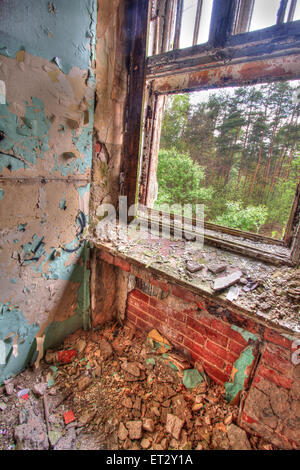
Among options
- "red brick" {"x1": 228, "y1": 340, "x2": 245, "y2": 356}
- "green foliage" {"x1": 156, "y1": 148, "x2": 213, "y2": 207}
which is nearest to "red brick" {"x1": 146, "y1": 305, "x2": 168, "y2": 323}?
"red brick" {"x1": 228, "y1": 340, "x2": 245, "y2": 356}

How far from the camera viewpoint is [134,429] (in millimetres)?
1286

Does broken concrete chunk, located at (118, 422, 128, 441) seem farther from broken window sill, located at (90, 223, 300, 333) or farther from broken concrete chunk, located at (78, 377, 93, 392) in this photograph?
broken window sill, located at (90, 223, 300, 333)

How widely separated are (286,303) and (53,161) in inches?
62.0

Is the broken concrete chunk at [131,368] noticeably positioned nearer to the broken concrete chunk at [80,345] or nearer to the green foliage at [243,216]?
the broken concrete chunk at [80,345]

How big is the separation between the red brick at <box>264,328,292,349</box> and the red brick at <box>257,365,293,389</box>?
0.24 metres

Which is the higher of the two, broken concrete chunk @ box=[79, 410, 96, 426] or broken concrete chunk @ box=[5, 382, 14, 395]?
broken concrete chunk @ box=[5, 382, 14, 395]

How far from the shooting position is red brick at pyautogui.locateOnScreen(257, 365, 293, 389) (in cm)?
105

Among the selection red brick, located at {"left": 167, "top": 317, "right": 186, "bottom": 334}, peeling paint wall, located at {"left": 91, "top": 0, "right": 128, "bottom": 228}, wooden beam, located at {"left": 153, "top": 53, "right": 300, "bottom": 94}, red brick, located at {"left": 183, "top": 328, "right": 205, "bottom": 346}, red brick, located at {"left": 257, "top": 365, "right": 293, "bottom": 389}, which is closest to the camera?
red brick, located at {"left": 257, "top": 365, "right": 293, "bottom": 389}

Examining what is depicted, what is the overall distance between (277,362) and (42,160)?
68.5 inches

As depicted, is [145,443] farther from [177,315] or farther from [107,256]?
[107,256]

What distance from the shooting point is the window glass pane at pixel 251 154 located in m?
1.40

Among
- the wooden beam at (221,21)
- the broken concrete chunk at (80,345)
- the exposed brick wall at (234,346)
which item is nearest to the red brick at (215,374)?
the exposed brick wall at (234,346)

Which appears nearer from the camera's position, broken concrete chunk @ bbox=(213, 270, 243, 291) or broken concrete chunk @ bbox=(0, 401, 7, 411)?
broken concrete chunk @ bbox=(213, 270, 243, 291)

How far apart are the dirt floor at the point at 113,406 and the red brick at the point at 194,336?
0.21 meters
